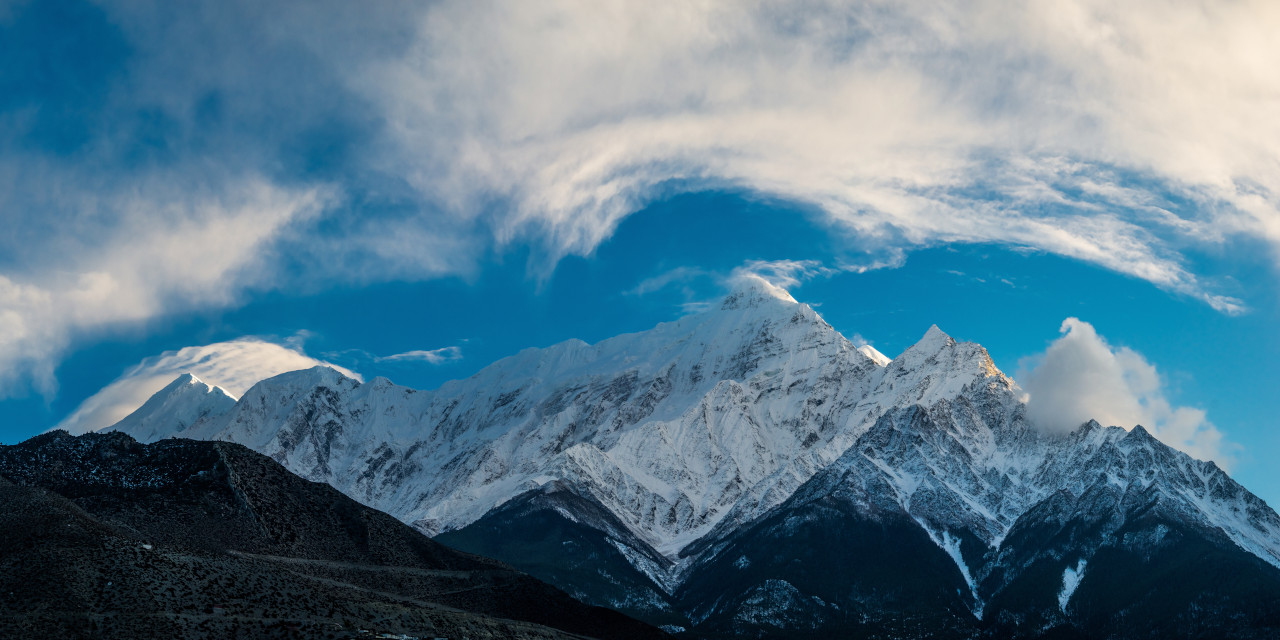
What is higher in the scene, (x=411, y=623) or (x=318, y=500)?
(x=318, y=500)

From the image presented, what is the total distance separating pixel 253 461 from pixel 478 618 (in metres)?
66.8

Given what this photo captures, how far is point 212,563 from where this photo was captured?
449ft

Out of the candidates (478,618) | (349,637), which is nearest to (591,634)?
(478,618)

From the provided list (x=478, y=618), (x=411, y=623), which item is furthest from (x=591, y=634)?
(x=411, y=623)

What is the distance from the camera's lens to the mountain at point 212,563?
388 ft

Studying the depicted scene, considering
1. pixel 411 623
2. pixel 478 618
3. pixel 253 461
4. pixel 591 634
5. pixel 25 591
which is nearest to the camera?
pixel 25 591

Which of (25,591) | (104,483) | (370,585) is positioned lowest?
(25,591)

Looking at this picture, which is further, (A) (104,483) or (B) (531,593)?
(B) (531,593)

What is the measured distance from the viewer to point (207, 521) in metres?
173

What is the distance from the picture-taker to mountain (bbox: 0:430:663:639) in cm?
11838

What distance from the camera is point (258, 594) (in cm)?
13450

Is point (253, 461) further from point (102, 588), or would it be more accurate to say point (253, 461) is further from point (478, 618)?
point (102, 588)

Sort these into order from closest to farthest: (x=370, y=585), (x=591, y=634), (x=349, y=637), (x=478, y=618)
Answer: (x=349, y=637)
(x=478, y=618)
(x=370, y=585)
(x=591, y=634)

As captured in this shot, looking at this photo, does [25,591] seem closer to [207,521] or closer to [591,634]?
[207,521]
